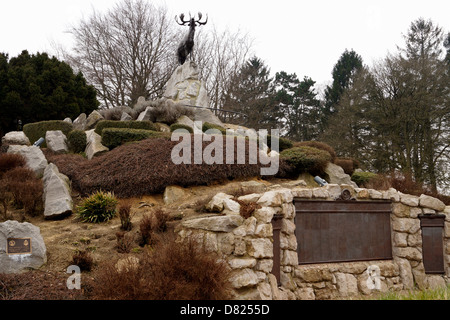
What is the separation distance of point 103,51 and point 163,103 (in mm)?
11647

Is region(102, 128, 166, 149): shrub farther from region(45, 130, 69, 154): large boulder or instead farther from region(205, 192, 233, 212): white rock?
region(205, 192, 233, 212): white rock

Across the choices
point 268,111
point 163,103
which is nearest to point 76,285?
point 163,103

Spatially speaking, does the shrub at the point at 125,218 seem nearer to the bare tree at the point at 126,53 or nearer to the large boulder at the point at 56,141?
the large boulder at the point at 56,141

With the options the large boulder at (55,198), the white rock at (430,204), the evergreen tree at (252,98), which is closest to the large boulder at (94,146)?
the large boulder at (55,198)

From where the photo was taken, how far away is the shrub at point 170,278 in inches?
153

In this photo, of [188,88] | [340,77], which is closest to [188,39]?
[188,88]

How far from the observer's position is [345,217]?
6426 millimetres

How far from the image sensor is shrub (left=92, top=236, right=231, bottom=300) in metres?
3.89

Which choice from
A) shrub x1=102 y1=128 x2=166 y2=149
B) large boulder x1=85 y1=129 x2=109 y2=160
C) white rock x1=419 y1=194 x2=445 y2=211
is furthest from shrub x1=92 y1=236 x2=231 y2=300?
large boulder x1=85 y1=129 x2=109 y2=160

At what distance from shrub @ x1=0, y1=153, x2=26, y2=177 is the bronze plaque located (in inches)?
188

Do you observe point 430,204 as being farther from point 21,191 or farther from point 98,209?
point 21,191

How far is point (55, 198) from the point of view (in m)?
7.62
